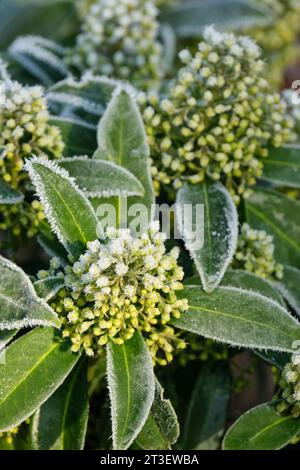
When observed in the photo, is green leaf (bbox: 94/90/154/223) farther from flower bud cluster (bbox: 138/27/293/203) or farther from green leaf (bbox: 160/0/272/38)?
green leaf (bbox: 160/0/272/38)

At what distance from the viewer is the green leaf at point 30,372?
139cm

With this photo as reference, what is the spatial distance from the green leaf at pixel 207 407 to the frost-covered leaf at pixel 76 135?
66 centimetres

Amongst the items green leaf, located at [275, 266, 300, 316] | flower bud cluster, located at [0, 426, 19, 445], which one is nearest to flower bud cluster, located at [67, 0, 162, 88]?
green leaf, located at [275, 266, 300, 316]

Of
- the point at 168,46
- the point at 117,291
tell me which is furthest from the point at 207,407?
the point at 168,46

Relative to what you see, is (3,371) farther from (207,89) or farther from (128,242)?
(207,89)

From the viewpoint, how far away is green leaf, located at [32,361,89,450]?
1.61 metres

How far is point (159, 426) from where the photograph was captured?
1538 millimetres

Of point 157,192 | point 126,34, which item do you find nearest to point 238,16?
point 126,34

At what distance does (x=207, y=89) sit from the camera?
1740 mm

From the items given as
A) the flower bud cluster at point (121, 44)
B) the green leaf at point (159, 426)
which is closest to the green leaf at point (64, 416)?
the green leaf at point (159, 426)

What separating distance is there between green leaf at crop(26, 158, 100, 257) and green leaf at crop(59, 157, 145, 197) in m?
0.12

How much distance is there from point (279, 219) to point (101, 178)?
56cm

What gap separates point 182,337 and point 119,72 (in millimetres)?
890
